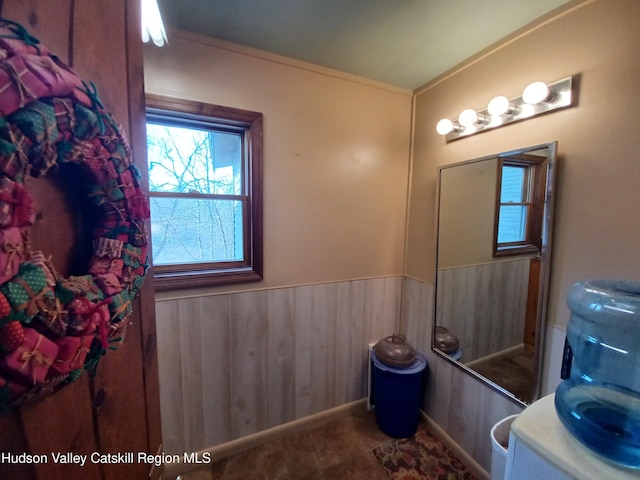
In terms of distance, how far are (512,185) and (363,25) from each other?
1.08m

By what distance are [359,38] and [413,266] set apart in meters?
1.45

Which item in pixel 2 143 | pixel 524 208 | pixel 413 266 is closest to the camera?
pixel 2 143

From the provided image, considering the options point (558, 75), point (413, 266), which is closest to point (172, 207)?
point (413, 266)

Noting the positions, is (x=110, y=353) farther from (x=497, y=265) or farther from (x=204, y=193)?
(x=497, y=265)

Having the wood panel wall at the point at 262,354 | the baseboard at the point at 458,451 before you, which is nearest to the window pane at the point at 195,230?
the wood panel wall at the point at 262,354

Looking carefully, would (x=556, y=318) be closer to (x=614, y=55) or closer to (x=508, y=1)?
(x=614, y=55)

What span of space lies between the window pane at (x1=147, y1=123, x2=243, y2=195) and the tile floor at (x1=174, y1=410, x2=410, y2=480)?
1.61 m

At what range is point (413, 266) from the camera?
6.29 ft

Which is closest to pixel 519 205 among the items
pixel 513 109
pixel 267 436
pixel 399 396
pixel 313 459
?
pixel 513 109

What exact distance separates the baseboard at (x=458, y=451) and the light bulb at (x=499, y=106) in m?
1.91

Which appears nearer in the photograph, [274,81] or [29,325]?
[29,325]

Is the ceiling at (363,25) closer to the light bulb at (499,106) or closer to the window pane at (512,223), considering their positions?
the light bulb at (499,106)

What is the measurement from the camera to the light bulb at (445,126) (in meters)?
1.53

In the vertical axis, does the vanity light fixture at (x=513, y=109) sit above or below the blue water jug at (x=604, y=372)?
above
